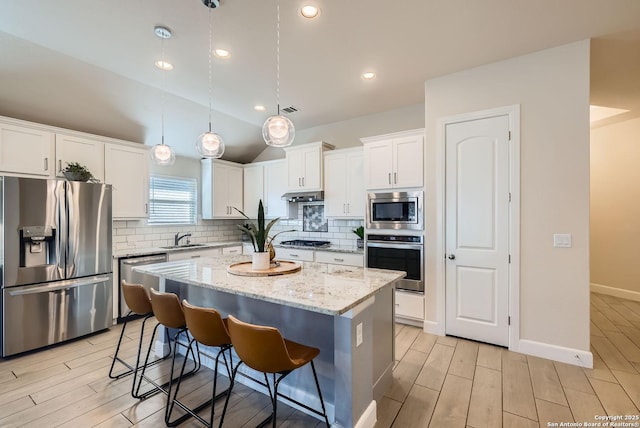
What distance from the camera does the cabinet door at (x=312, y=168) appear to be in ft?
15.3

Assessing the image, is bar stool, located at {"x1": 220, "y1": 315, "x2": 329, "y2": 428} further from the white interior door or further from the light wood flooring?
the white interior door

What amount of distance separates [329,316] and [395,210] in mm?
2079

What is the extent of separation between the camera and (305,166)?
15.8 ft

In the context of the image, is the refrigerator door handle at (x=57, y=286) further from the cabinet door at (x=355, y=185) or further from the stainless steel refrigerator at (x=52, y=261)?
the cabinet door at (x=355, y=185)

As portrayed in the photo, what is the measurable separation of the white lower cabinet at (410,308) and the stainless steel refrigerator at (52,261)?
11.7ft

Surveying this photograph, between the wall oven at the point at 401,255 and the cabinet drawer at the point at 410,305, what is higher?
the wall oven at the point at 401,255

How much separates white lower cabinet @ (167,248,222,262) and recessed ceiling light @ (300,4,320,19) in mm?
3575

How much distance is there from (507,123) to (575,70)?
2.15 ft

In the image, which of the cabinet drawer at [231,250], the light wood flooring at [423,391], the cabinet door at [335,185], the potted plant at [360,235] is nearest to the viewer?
the light wood flooring at [423,391]

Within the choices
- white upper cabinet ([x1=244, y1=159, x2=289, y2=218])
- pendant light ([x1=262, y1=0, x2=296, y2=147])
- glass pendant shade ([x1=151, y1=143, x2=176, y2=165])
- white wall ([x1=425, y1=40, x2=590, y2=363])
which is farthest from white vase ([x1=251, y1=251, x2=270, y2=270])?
white upper cabinet ([x1=244, y1=159, x2=289, y2=218])

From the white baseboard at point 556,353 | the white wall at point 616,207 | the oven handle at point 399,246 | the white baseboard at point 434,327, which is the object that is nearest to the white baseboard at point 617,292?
the white wall at point 616,207

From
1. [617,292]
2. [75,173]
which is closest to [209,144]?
[75,173]

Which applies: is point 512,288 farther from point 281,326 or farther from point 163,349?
point 163,349

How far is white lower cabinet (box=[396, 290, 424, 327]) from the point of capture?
350cm
